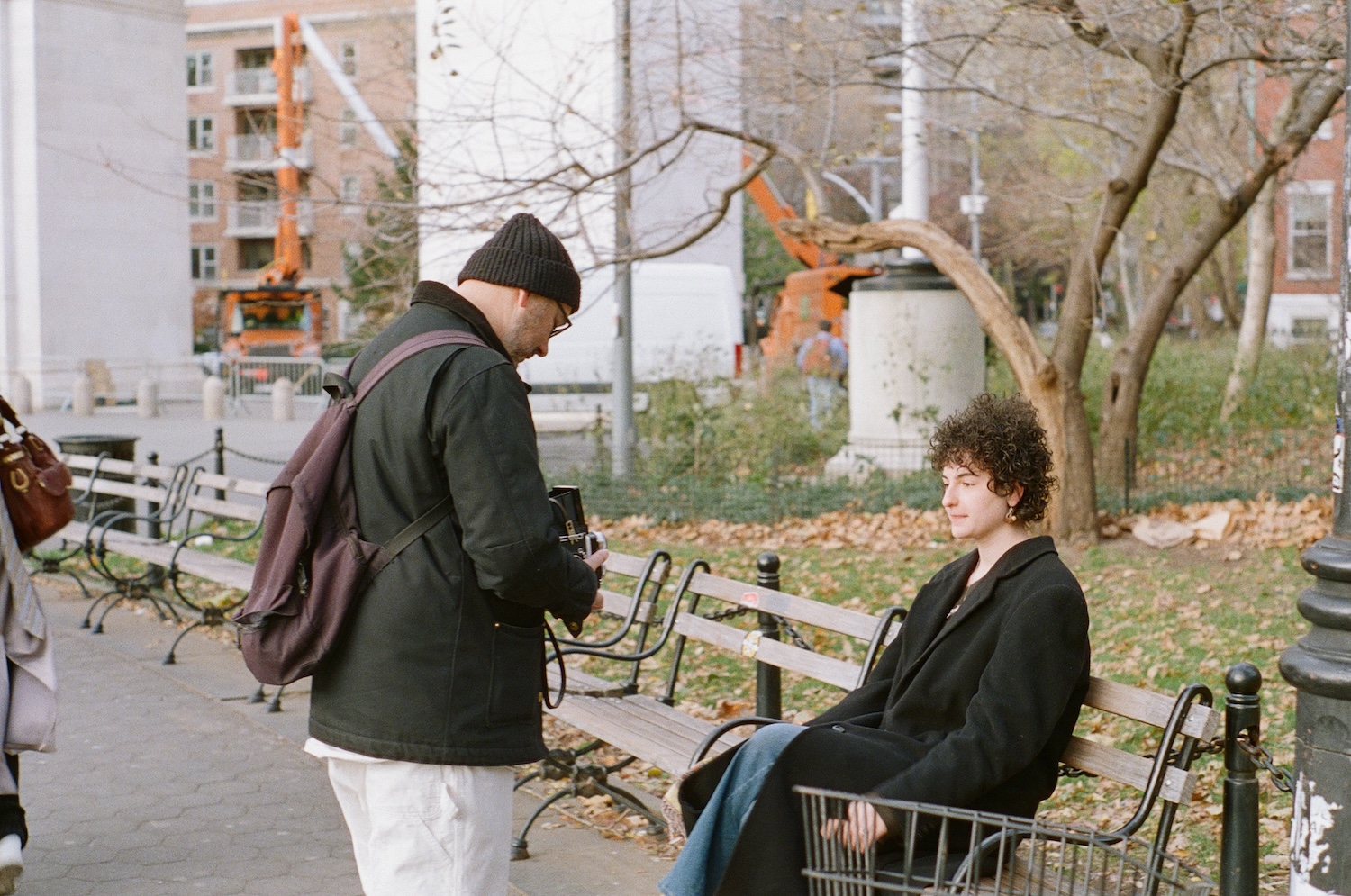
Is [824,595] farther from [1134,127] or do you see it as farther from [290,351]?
[290,351]

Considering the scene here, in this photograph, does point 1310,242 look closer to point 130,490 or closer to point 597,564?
point 130,490

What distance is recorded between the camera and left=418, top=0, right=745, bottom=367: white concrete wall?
419 inches

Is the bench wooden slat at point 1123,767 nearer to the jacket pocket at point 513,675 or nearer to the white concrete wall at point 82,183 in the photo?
the jacket pocket at point 513,675

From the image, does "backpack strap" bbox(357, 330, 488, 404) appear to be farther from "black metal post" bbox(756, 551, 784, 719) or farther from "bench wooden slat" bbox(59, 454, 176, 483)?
"bench wooden slat" bbox(59, 454, 176, 483)

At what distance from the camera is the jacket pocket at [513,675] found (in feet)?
10.6

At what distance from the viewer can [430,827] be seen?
322 centimetres

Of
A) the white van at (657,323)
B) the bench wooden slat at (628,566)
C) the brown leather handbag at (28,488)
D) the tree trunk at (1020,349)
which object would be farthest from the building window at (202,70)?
the brown leather handbag at (28,488)

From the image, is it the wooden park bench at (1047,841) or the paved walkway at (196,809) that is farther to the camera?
the paved walkway at (196,809)

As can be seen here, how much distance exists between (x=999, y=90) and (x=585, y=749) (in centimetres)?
870

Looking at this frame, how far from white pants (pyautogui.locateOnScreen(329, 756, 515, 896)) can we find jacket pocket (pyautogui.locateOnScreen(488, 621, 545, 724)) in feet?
0.43

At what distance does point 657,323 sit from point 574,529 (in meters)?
17.4

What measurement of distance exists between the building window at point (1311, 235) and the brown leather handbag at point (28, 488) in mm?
33378

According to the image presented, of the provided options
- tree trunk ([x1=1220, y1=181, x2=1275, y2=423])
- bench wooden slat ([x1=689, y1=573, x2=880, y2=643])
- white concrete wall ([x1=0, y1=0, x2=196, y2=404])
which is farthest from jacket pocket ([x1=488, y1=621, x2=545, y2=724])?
white concrete wall ([x1=0, y1=0, x2=196, y2=404])

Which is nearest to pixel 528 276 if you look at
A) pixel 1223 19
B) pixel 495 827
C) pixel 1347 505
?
pixel 495 827
